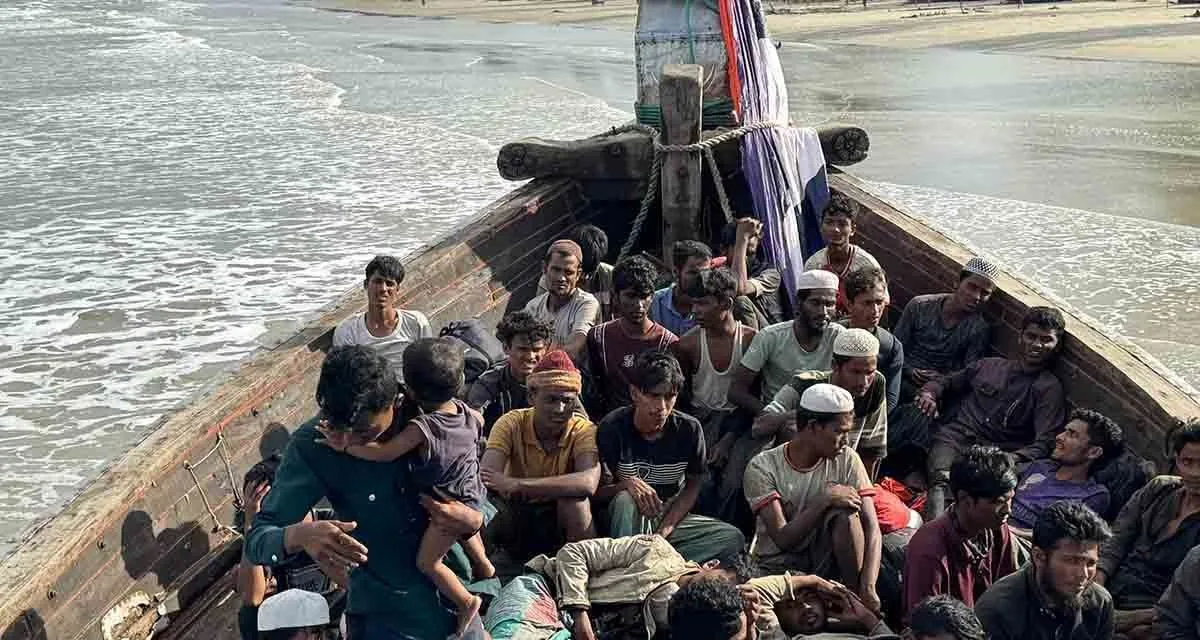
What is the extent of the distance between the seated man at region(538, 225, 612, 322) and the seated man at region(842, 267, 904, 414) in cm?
141

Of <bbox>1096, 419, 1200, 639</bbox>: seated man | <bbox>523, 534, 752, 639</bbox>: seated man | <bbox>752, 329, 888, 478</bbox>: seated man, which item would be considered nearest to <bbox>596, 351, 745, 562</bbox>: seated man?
<bbox>523, 534, 752, 639</bbox>: seated man

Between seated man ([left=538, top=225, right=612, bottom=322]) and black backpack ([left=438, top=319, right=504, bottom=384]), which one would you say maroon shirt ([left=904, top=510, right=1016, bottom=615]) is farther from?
seated man ([left=538, top=225, right=612, bottom=322])

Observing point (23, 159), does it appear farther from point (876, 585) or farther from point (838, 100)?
point (876, 585)

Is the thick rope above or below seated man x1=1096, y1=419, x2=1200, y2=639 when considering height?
above

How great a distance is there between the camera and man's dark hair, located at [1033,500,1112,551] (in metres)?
3.16

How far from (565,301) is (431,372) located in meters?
2.45

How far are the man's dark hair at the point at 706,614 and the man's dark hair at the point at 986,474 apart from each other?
828 mm

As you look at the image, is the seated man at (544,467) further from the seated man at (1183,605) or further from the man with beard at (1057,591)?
the seated man at (1183,605)

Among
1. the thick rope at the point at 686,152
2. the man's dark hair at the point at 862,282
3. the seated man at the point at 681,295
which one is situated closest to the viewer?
the man's dark hair at the point at 862,282

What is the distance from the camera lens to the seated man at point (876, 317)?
479 centimetres

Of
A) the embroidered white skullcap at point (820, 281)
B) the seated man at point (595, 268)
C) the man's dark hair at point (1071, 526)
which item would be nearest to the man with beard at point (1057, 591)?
the man's dark hair at point (1071, 526)

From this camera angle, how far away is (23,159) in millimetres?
20375

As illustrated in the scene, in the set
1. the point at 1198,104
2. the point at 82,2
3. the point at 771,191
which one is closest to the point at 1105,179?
the point at 1198,104

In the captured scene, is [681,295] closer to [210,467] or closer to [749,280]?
[749,280]
